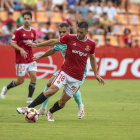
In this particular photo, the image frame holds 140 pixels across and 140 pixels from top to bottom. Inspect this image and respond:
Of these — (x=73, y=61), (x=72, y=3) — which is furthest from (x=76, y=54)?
(x=72, y=3)

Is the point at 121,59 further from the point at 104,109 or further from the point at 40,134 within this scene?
the point at 40,134

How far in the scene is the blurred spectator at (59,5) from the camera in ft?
71.6

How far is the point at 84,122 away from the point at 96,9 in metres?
16.5

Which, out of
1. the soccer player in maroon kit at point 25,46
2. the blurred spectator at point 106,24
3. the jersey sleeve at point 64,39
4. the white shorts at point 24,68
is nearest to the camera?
the jersey sleeve at point 64,39

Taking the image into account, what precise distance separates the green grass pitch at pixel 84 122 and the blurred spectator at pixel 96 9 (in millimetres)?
11914

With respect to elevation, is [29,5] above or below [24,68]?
above

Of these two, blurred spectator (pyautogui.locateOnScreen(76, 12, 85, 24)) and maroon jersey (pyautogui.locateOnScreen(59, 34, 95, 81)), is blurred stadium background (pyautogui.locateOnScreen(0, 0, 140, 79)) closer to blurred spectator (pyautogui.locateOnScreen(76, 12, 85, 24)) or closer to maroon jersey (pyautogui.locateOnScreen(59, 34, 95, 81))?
blurred spectator (pyautogui.locateOnScreen(76, 12, 85, 24))

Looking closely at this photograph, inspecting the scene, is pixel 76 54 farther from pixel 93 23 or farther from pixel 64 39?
pixel 93 23

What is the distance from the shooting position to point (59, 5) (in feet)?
72.7

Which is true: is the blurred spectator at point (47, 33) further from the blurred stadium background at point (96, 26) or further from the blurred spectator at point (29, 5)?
the blurred spectator at point (29, 5)

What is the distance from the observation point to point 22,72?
9.73 metres

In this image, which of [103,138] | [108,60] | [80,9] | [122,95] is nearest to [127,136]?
[103,138]

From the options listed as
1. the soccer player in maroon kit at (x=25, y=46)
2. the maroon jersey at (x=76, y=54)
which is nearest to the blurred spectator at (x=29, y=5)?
the soccer player in maroon kit at (x=25, y=46)

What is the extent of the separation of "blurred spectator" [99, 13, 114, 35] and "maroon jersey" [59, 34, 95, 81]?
14161mm
